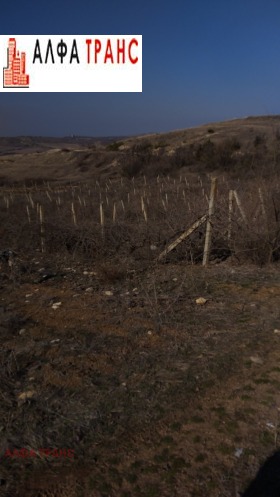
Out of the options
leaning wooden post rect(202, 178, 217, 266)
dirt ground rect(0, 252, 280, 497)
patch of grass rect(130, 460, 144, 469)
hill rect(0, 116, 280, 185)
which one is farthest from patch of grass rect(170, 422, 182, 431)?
hill rect(0, 116, 280, 185)

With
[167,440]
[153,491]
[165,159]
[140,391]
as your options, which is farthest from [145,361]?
[165,159]

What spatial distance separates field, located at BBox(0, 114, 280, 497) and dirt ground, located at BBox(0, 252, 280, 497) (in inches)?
0.4

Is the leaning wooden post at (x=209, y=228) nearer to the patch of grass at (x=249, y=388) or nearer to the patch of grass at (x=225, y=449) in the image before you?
the patch of grass at (x=249, y=388)

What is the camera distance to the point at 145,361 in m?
3.92

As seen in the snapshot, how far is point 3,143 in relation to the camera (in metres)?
135

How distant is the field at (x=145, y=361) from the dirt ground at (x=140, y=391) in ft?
0.03

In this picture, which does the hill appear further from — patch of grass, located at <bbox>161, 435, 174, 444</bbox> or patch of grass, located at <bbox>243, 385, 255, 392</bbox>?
patch of grass, located at <bbox>161, 435, 174, 444</bbox>

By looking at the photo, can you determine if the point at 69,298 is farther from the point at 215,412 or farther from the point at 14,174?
the point at 14,174

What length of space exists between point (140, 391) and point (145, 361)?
494 mm

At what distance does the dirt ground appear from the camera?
2566mm

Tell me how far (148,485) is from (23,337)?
8.42ft

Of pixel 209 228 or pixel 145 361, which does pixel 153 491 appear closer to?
pixel 145 361

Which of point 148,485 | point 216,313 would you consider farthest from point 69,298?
point 148,485

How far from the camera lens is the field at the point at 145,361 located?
2.62 meters
